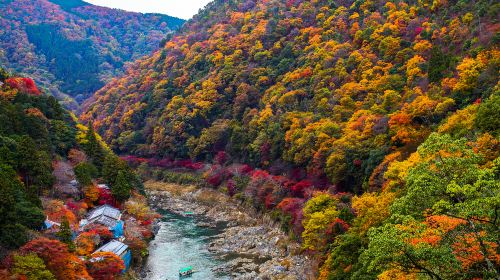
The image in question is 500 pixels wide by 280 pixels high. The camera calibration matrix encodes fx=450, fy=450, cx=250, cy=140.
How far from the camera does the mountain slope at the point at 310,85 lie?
137 feet

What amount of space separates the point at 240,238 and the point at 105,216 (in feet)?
46.2

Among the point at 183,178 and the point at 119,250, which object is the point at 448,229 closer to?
the point at 119,250

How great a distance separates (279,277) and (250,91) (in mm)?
46140

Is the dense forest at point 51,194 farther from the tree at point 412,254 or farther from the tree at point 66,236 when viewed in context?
the tree at point 412,254

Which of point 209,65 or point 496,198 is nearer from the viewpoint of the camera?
point 496,198

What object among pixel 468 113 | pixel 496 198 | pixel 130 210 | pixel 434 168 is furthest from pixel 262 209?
pixel 496 198

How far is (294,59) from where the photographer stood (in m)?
74.2

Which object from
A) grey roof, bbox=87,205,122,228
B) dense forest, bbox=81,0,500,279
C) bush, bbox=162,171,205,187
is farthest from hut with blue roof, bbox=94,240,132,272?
bush, bbox=162,171,205,187

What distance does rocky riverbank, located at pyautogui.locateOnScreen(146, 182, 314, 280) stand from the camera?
36594mm

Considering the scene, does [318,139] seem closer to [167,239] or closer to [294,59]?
[167,239]

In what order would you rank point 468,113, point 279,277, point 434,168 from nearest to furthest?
1. point 434,168
2. point 468,113
3. point 279,277

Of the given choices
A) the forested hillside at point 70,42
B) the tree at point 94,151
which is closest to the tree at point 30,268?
the tree at point 94,151

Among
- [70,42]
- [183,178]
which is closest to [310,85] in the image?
[183,178]

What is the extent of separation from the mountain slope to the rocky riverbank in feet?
→ 25.6
